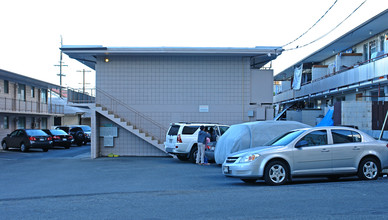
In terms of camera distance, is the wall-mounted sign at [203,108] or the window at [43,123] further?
the window at [43,123]

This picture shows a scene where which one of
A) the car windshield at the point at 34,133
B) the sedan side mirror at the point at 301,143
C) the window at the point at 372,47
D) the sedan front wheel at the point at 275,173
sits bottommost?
the sedan front wheel at the point at 275,173

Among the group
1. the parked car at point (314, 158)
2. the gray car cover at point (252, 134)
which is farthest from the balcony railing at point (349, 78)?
the parked car at point (314, 158)

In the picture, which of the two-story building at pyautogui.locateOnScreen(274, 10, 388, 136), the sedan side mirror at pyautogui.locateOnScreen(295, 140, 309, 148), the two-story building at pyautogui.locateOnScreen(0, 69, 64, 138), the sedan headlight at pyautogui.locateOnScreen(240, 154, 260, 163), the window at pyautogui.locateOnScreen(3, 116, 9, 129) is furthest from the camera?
the window at pyautogui.locateOnScreen(3, 116, 9, 129)

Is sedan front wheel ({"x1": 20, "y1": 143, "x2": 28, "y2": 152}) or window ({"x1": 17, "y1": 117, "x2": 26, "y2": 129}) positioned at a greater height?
window ({"x1": 17, "y1": 117, "x2": 26, "y2": 129})

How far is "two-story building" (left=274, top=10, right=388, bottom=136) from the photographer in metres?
18.1

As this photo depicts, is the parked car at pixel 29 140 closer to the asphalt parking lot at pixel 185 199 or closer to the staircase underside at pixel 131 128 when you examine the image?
the staircase underside at pixel 131 128

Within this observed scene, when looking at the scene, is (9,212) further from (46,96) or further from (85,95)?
(46,96)

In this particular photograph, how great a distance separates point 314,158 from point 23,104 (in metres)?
30.4

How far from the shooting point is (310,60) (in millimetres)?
33469

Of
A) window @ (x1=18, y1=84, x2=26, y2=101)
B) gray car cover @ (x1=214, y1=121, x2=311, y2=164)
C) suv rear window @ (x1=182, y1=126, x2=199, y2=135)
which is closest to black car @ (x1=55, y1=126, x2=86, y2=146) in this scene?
window @ (x1=18, y1=84, x2=26, y2=101)

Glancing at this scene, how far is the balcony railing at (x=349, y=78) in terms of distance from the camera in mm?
18987

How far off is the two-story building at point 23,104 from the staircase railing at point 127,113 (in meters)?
10.4

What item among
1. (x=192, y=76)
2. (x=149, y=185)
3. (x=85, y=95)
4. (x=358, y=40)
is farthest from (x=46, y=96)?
(x=149, y=185)

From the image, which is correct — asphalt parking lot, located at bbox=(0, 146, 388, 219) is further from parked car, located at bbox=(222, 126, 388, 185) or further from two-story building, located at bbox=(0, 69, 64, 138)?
two-story building, located at bbox=(0, 69, 64, 138)
